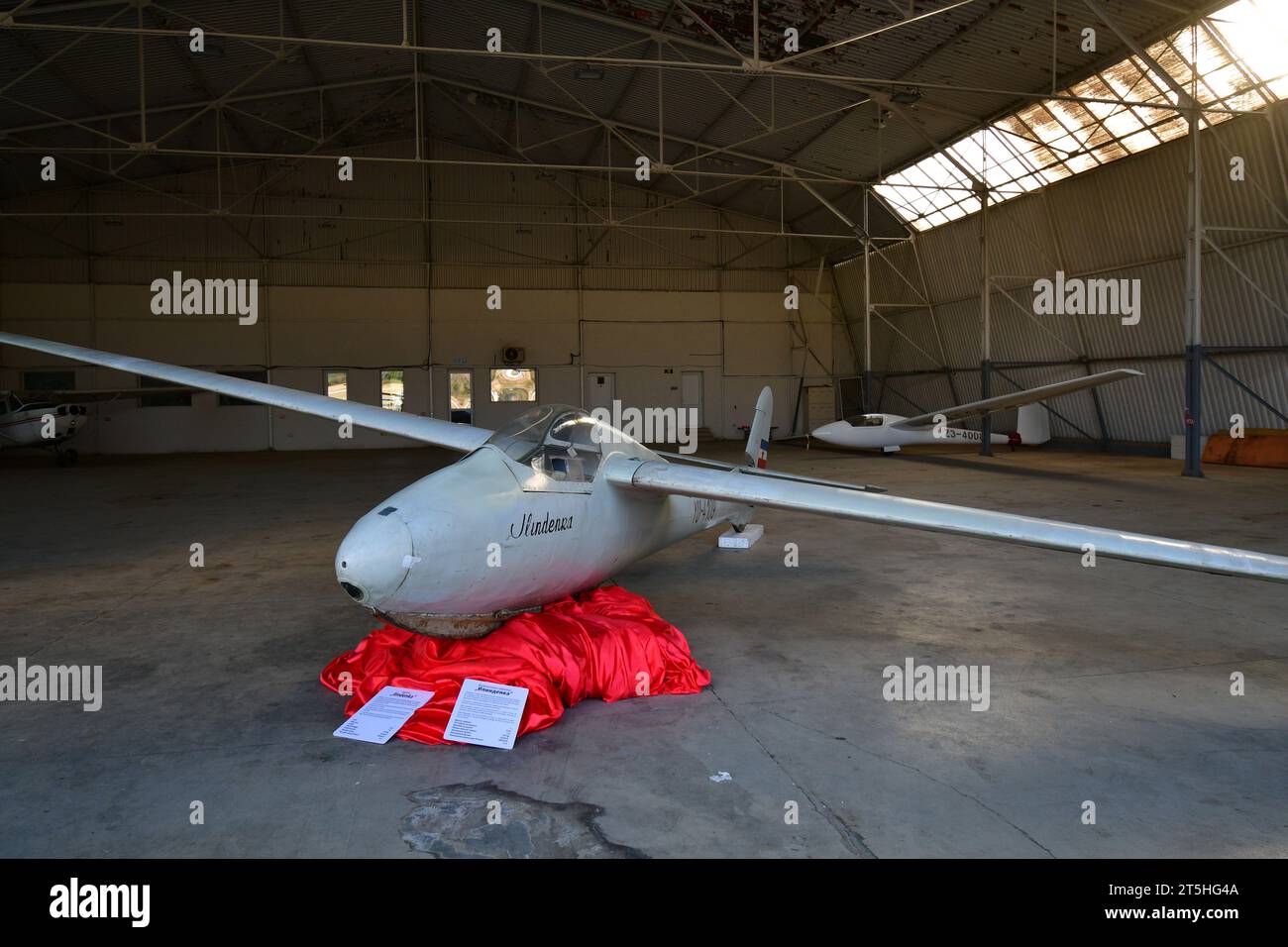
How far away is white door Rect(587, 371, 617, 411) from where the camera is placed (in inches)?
1367

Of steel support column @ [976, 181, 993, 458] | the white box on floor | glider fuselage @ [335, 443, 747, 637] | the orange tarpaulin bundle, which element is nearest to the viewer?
glider fuselage @ [335, 443, 747, 637]

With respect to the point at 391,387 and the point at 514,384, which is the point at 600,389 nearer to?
the point at 514,384

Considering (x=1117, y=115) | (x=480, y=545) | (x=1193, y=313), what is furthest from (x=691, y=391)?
(x=480, y=545)

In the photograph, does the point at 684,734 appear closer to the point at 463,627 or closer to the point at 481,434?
the point at 463,627

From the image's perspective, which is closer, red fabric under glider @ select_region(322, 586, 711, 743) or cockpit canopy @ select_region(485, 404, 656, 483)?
red fabric under glider @ select_region(322, 586, 711, 743)

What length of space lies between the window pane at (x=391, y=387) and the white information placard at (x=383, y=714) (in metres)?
29.0

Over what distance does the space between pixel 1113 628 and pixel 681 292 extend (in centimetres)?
3036

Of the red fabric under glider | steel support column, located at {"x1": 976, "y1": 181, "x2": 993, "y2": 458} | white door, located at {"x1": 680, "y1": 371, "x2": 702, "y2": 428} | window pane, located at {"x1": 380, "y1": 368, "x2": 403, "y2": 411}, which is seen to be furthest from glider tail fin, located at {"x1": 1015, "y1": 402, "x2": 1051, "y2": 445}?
the red fabric under glider

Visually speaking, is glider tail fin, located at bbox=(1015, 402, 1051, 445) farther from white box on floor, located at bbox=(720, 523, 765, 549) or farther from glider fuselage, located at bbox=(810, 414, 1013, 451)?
white box on floor, located at bbox=(720, 523, 765, 549)

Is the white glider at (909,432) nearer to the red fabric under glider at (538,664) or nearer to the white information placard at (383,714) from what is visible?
the red fabric under glider at (538,664)

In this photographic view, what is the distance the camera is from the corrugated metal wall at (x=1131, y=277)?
63.1 feet

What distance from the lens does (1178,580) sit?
877cm

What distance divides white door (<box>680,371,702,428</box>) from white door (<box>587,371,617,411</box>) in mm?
3181
